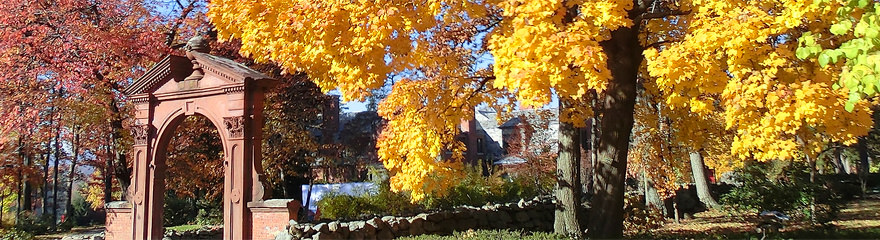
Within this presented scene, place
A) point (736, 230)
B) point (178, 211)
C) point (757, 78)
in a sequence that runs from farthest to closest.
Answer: point (178, 211) → point (736, 230) → point (757, 78)

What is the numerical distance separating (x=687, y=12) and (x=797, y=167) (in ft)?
34.0

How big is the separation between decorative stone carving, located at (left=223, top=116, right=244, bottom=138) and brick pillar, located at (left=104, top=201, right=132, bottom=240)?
3400 millimetres

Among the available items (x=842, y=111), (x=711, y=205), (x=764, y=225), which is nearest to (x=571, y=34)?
(x=842, y=111)

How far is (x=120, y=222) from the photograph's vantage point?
1212 cm

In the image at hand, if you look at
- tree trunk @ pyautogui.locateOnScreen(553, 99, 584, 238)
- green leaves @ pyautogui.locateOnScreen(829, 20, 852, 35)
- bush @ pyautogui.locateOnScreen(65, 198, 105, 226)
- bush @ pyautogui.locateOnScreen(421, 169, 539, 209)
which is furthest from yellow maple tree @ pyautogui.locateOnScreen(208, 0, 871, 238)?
bush @ pyautogui.locateOnScreen(65, 198, 105, 226)

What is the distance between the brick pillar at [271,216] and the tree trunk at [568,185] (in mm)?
5006

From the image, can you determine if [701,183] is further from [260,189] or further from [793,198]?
[260,189]

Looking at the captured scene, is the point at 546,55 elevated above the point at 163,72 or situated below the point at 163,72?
below

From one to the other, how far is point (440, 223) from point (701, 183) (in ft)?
Result: 46.7

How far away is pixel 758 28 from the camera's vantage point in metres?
5.61

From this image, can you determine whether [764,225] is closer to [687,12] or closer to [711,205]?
[687,12]

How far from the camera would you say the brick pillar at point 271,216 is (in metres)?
9.95

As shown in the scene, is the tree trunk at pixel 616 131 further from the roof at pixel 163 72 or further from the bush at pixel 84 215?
the bush at pixel 84 215

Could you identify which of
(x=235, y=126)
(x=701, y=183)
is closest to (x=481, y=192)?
(x=235, y=126)
